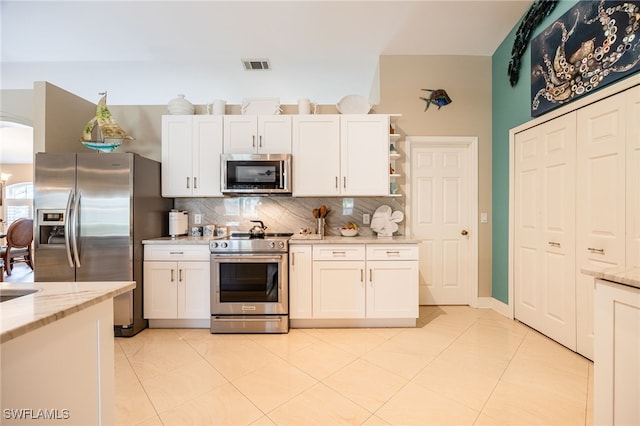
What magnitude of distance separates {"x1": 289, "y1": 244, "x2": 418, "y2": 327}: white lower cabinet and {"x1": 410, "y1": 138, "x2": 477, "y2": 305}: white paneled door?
2.73 feet

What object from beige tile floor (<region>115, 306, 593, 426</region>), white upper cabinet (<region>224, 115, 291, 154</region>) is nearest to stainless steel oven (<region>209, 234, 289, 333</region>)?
beige tile floor (<region>115, 306, 593, 426</region>)

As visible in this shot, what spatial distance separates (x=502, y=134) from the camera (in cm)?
331

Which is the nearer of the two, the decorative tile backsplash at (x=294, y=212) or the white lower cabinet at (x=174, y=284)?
the white lower cabinet at (x=174, y=284)

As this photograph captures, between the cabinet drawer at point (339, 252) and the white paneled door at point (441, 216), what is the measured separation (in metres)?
1.09

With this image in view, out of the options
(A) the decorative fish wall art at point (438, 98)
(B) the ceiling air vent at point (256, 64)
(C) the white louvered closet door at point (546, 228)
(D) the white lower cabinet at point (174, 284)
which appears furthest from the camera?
(B) the ceiling air vent at point (256, 64)

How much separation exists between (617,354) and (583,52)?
2.37 m

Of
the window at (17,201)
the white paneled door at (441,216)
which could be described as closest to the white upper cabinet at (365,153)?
the white paneled door at (441,216)

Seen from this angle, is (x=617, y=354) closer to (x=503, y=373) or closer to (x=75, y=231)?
(x=503, y=373)

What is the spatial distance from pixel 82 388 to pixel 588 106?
3.64 m

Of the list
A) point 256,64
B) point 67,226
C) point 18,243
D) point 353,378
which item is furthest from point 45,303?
point 18,243

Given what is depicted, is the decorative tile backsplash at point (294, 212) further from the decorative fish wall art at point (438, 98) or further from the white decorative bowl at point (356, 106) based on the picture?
the decorative fish wall art at point (438, 98)

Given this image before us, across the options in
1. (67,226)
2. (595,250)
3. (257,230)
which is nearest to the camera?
(595,250)

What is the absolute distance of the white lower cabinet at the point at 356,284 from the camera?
9.39 feet

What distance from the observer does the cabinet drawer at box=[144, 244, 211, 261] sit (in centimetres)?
289
